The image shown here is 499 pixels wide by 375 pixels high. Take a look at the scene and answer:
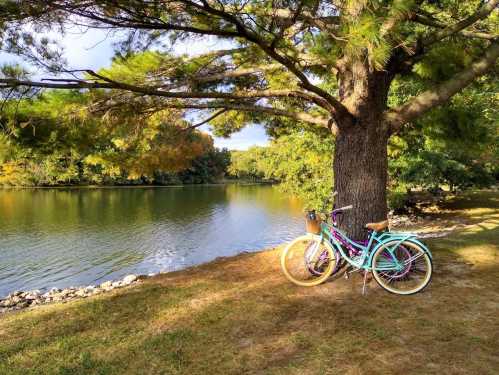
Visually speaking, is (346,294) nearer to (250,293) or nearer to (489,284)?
(250,293)

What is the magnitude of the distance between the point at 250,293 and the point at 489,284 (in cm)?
262

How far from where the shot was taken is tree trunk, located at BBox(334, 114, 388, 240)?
457 centimetres

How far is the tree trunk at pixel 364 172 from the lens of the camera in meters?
4.57

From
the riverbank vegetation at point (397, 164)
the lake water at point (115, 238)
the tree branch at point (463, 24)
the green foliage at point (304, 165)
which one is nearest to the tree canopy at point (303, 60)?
the tree branch at point (463, 24)

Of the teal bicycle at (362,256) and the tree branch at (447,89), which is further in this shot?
the tree branch at (447,89)

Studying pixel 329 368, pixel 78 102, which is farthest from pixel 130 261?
pixel 329 368

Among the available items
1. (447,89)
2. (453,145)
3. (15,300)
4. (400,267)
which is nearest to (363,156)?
(447,89)

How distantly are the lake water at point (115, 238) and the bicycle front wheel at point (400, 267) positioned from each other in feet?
29.3

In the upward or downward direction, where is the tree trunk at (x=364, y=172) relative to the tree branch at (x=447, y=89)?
downward

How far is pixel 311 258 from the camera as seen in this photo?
4344mm

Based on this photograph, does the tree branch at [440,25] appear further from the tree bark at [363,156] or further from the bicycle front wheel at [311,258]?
the bicycle front wheel at [311,258]

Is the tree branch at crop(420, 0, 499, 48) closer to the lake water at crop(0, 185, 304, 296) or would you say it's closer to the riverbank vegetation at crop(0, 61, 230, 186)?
the riverbank vegetation at crop(0, 61, 230, 186)

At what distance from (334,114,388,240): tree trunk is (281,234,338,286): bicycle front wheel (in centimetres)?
52

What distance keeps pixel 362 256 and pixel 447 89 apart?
7.00 ft
